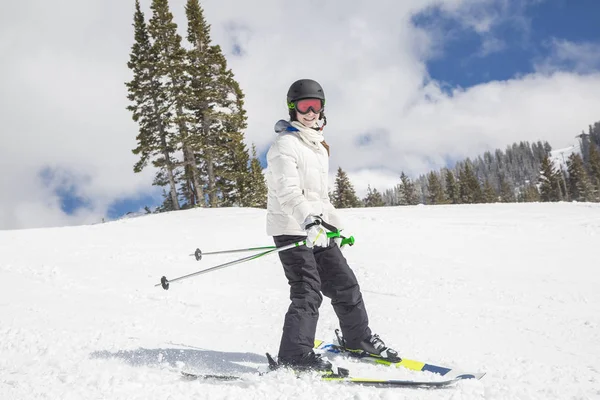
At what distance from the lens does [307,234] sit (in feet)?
10.5

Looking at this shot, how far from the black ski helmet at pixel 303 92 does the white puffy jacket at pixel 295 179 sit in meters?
0.22

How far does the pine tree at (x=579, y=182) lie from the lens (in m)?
71.8

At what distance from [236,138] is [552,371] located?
25369 millimetres

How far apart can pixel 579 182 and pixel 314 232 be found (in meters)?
87.7

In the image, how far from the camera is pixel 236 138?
26953mm

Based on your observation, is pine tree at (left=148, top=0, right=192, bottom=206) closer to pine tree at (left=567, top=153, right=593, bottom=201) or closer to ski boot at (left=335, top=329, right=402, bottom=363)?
ski boot at (left=335, top=329, right=402, bottom=363)

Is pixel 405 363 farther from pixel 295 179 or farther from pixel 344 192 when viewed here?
pixel 344 192

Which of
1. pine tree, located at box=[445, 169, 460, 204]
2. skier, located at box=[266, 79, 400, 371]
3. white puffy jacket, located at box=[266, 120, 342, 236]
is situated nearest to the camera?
skier, located at box=[266, 79, 400, 371]

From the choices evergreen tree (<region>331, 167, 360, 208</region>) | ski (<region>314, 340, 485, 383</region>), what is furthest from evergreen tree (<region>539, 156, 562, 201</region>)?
ski (<region>314, 340, 485, 383</region>)

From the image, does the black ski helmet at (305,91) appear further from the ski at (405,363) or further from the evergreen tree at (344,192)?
the evergreen tree at (344,192)

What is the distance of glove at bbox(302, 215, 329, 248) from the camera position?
3.13 metres

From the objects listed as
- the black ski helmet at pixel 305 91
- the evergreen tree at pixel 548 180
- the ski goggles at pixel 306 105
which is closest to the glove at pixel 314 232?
the ski goggles at pixel 306 105

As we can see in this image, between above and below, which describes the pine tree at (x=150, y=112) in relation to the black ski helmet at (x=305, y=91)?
above

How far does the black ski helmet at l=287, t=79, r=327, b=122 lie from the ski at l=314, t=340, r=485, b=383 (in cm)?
240
